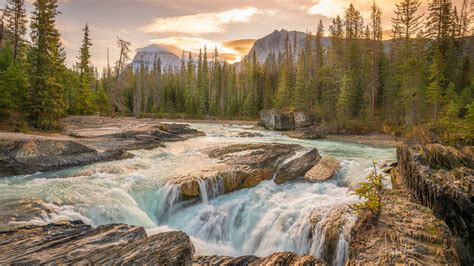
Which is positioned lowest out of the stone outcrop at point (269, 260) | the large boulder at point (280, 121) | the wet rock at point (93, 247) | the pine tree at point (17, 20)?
the stone outcrop at point (269, 260)

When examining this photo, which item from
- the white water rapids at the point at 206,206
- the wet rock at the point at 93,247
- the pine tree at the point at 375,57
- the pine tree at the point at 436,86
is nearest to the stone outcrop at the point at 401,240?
the white water rapids at the point at 206,206

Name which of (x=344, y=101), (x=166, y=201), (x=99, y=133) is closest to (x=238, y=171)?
(x=166, y=201)

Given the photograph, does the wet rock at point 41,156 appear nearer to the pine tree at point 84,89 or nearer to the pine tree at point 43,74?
the pine tree at point 43,74

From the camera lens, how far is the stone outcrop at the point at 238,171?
42.2ft

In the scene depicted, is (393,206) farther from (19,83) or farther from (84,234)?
(19,83)

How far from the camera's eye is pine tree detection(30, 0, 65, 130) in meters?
A: 23.6

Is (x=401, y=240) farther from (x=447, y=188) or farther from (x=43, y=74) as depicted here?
(x=43, y=74)

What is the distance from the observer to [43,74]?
24.0 meters

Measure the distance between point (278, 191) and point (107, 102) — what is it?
1862 inches

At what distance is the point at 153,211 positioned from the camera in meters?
11.9

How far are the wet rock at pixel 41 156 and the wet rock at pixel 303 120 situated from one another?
34579 millimetres

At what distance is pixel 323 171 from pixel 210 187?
613cm

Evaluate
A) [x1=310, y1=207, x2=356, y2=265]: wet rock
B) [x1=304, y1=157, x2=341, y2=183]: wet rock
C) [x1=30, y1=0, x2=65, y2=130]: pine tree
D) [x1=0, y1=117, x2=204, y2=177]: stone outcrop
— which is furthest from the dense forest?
[x1=310, y1=207, x2=356, y2=265]: wet rock

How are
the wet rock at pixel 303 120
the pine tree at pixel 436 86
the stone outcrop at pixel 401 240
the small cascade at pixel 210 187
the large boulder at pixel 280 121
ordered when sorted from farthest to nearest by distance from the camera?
1. the large boulder at pixel 280 121
2. the wet rock at pixel 303 120
3. the pine tree at pixel 436 86
4. the small cascade at pixel 210 187
5. the stone outcrop at pixel 401 240
